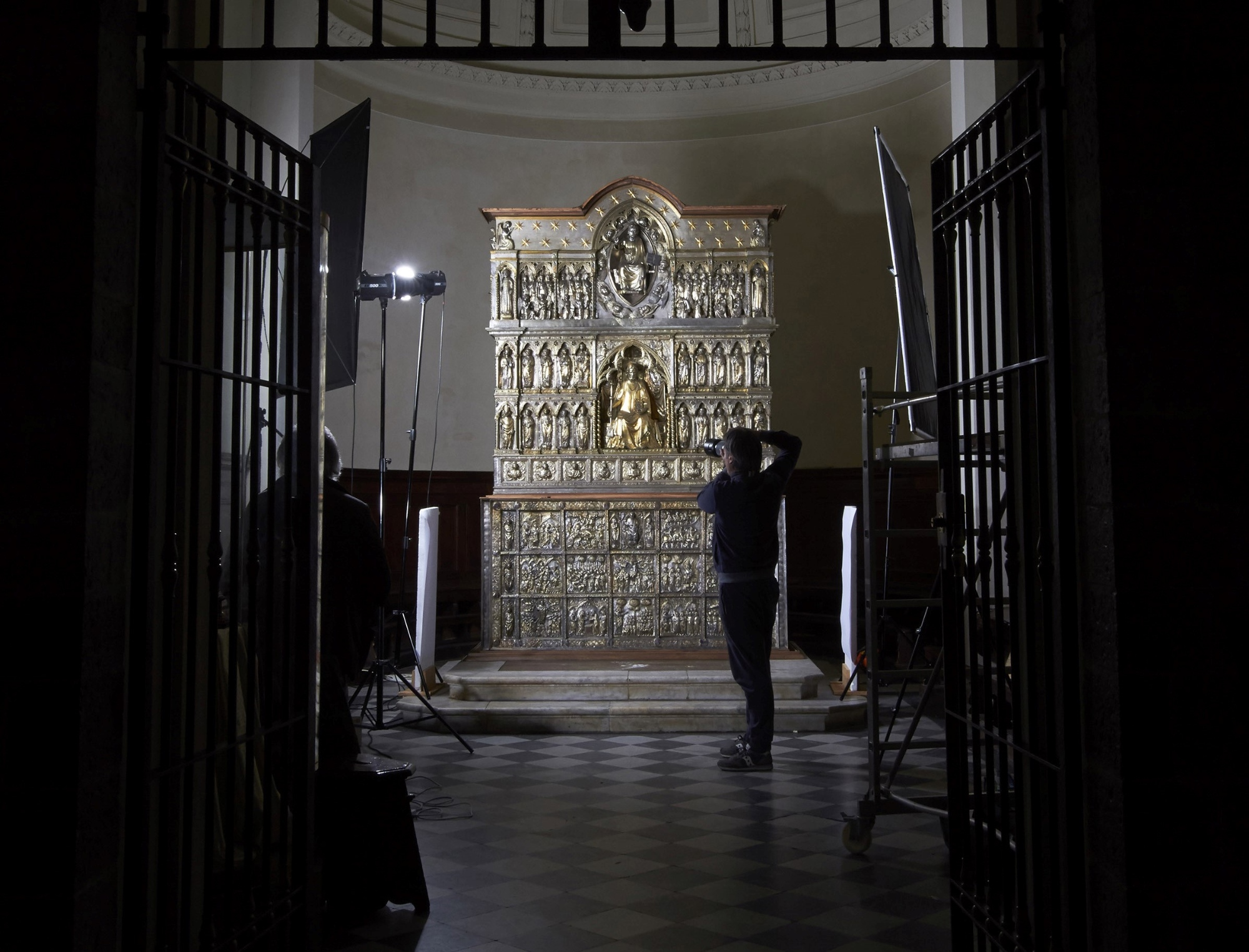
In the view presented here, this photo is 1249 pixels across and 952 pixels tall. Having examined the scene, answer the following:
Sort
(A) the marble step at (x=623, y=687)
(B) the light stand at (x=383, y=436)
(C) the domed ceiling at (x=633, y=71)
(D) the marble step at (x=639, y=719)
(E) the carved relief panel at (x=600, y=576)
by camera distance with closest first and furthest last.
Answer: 1. (B) the light stand at (x=383, y=436)
2. (D) the marble step at (x=639, y=719)
3. (A) the marble step at (x=623, y=687)
4. (E) the carved relief panel at (x=600, y=576)
5. (C) the domed ceiling at (x=633, y=71)

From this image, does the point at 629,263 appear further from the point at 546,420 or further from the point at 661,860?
the point at 661,860

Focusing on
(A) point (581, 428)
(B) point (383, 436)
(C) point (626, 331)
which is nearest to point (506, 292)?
(C) point (626, 331)

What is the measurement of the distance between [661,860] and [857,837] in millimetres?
827

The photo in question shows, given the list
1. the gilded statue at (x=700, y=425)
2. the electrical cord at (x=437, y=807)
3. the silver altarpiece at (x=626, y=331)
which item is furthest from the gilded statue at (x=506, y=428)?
the electrical cord at (x=437, y=807)

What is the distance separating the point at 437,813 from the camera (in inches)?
199

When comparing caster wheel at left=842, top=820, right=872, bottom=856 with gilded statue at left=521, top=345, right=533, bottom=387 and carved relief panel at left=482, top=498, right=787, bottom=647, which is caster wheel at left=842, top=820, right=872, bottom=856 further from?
gilded statue at left=521, top=345, right=533, bottom=387

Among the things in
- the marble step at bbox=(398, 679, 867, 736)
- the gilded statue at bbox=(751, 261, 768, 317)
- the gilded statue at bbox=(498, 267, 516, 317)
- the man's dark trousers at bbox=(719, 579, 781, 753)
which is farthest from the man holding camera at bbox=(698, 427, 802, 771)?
the gilded statue at bbox=(498, 267, 516, 317)

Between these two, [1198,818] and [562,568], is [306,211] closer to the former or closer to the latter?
[1198,818]

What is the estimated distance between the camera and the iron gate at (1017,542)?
2.37 m

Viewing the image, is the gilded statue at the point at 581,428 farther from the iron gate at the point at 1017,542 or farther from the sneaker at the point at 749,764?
the iron gate at the point at 1017,542

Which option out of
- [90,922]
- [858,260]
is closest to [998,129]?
[90,922]

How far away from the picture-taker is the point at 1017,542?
2.58m

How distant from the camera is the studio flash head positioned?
562cm

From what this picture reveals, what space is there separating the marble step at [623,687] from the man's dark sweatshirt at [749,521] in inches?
65.3
